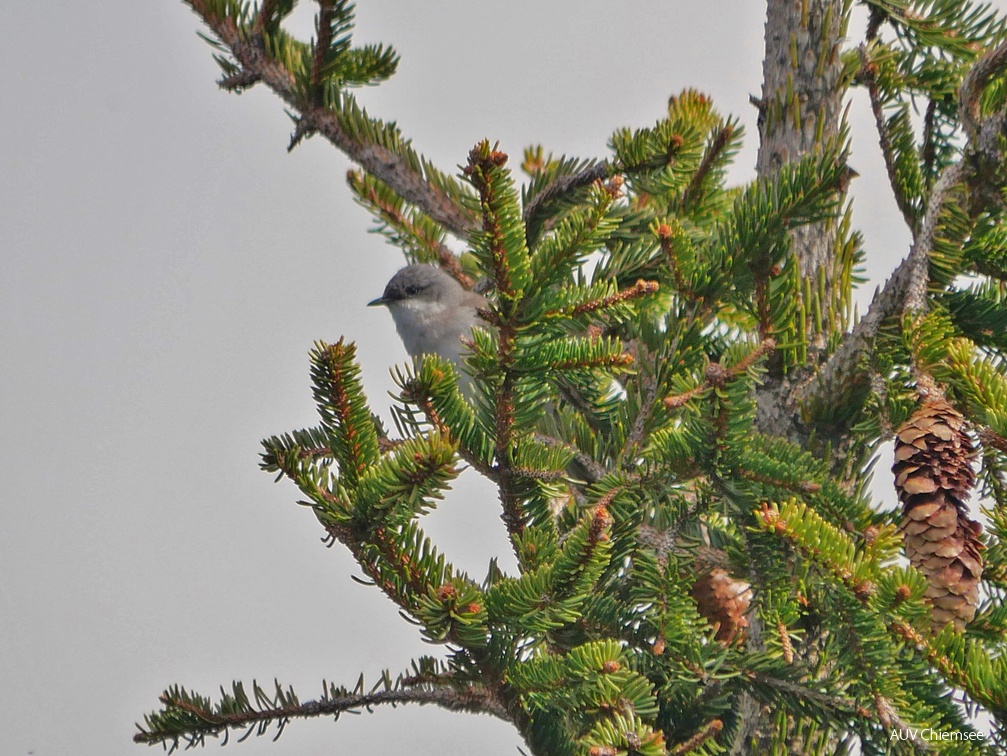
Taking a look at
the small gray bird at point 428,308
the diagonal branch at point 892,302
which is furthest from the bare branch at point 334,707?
the small gray bird at point 428,308

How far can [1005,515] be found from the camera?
1397mm

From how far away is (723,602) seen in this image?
2.22m

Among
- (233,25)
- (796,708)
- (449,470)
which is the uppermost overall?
(233,25)

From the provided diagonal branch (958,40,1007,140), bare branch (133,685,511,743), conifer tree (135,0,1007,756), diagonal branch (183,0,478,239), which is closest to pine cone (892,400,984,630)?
conifer tree (135,0,1007,756)

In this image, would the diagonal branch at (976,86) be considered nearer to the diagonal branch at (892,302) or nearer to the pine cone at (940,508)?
the diagonal branch at (892,302)

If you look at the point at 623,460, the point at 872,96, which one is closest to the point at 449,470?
the point at 623,460

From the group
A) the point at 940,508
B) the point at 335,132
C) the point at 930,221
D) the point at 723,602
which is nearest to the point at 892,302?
the point at 930,221

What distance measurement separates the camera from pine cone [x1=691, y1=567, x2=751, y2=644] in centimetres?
221

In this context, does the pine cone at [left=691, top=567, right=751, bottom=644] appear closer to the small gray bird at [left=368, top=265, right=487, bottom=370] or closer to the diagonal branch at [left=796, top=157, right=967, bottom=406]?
the diagonal branch at [left=796, top=157, right=967, bottom=406]

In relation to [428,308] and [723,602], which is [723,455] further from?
[428,308]

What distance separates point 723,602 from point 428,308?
2431mm

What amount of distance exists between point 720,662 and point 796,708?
0.24 metres

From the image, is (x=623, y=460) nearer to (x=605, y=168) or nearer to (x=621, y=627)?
(x=621, y=627)

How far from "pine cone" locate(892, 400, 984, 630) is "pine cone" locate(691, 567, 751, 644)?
2.16 feet
